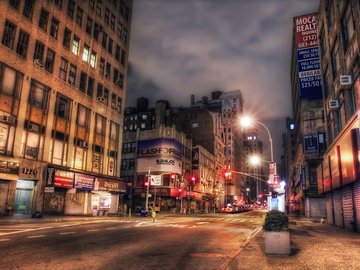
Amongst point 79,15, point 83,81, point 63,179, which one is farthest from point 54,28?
point 63,179

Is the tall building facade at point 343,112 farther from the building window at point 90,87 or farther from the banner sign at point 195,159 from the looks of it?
the banner sign at point 195,159

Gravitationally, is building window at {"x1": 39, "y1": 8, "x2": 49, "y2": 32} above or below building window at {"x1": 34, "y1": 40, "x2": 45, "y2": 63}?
above

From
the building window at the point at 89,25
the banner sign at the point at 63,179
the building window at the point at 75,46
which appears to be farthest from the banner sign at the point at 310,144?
the building window at the point at 75,46

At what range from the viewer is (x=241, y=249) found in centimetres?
1313

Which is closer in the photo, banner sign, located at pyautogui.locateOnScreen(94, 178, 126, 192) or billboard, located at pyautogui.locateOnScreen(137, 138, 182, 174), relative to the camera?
banner sign, located at pyautogui.locateOnScreen(94, 178, 126, 192)

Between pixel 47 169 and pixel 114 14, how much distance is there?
29800 millimetres

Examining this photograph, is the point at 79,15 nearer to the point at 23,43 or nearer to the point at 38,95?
the point at 23,43

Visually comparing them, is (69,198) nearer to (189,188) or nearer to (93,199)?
(93,199)

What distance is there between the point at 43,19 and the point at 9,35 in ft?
20.0

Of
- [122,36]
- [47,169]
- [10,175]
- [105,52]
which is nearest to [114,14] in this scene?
[122,36]

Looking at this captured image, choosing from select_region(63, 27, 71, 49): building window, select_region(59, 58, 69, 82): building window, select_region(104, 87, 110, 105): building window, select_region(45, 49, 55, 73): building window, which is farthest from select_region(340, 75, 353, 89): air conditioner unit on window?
select_region(104, 87, 110, 105): building window

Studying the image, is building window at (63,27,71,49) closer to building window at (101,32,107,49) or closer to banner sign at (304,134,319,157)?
building window at (101,32,107,49)

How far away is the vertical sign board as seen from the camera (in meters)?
42.7

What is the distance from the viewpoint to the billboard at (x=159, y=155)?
70062 millimetres
